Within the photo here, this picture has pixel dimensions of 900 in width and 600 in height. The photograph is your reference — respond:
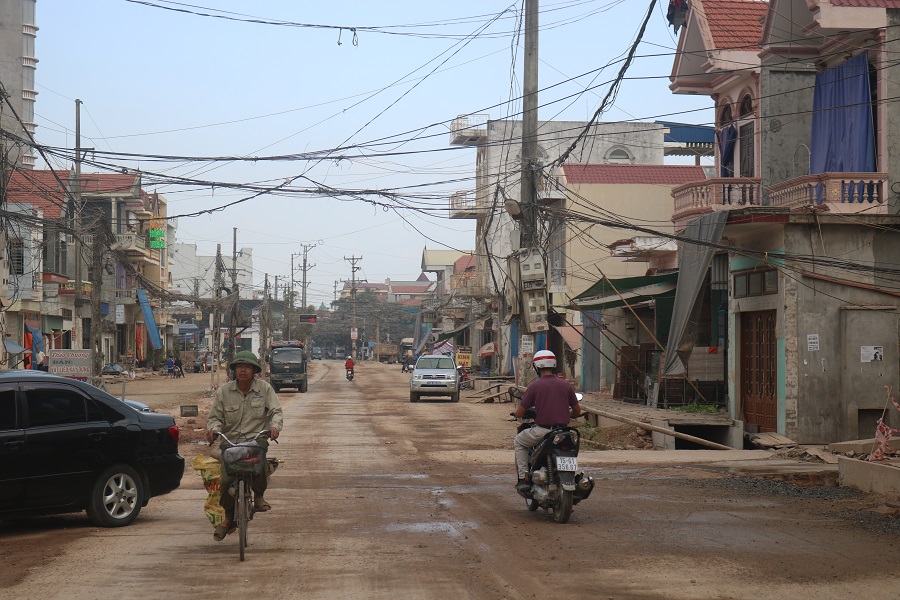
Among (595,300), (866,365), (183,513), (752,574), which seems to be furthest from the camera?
(595,300)

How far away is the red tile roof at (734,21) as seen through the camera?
23500 millimetres

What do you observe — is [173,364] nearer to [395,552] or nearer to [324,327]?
[395,552]

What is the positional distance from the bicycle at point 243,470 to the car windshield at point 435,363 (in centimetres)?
3071

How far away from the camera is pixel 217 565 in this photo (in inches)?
321

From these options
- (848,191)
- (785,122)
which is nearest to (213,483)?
(848,191)

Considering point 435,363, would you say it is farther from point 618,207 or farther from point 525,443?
point 525,443

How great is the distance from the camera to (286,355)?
152 ft

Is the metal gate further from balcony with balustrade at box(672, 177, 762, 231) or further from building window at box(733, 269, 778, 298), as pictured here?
balcony with balustrade at box(672, 177, 762, 231)

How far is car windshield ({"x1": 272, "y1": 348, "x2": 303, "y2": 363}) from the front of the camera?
151ft

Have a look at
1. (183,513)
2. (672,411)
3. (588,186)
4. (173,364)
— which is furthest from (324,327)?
(183,513)

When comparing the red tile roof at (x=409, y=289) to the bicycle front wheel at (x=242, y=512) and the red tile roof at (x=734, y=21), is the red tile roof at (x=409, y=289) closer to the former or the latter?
the red tile roof at (x=734, y=21)

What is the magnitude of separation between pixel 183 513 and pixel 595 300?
63.9ft

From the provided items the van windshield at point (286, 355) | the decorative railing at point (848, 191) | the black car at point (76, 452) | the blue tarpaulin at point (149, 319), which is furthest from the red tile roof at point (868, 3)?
the blue tarpaulin at point (149, 319)

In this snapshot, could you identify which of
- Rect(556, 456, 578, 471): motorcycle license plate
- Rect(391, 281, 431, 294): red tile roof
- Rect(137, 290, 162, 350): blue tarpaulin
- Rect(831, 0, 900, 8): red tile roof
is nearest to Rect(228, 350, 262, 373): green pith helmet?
Rect(556, 456, 578, 471): motorcycle license plate
